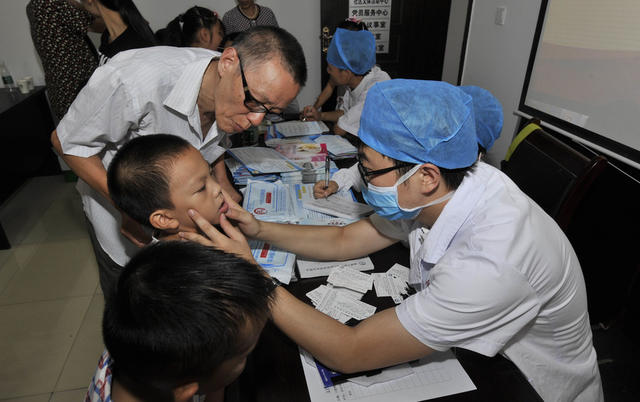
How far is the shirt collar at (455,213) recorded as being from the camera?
0.92m

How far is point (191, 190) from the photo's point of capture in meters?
1.05

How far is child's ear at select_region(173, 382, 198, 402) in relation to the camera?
0.63 m

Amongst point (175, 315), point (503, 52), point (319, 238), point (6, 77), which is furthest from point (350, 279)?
point (6, 77)

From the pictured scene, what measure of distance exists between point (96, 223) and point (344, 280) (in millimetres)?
882

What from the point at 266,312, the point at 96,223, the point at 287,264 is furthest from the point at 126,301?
the point at 96,223

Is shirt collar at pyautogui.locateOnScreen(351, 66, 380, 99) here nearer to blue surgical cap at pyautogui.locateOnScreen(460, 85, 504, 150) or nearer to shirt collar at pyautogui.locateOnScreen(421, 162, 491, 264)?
blue surgical cap at pyautogui.locateOnScreen(460, 85, 504, 150)

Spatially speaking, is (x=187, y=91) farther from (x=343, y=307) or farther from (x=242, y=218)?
(x=343, y=307)

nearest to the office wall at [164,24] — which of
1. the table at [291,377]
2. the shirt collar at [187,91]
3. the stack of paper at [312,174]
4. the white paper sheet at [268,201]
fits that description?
the stack of paper at [312,174]

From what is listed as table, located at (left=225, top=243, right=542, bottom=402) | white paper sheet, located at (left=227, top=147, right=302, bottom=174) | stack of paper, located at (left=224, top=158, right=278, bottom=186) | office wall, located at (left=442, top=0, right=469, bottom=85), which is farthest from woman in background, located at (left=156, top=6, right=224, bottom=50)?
office wall, located at (left=442, top=0, right=469, bottom=85)

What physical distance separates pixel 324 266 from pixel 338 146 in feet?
3.78

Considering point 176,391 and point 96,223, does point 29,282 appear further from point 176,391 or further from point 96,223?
point 176,391

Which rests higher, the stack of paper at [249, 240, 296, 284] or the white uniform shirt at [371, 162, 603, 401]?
the white uniform shirt at [371, 162, 603, 401]

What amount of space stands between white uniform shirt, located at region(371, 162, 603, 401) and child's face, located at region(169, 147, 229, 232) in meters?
0.60

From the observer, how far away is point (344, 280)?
3.73 feet
